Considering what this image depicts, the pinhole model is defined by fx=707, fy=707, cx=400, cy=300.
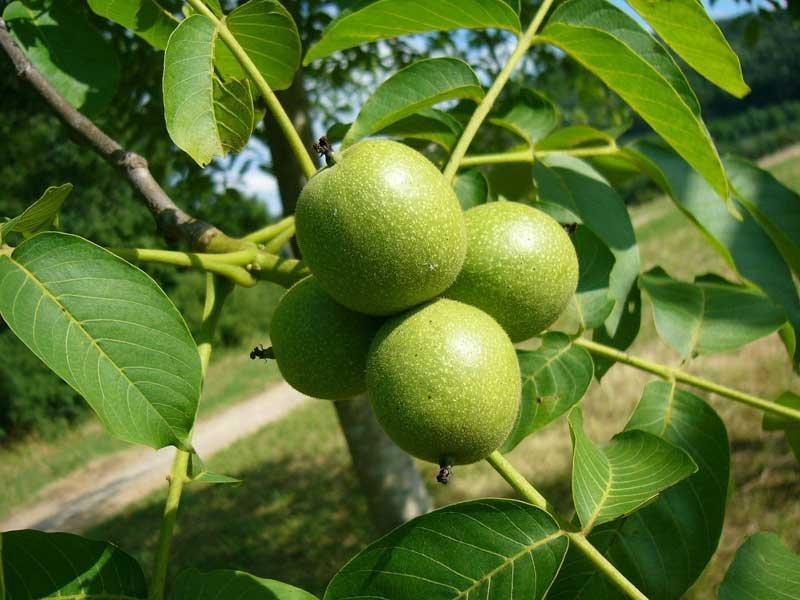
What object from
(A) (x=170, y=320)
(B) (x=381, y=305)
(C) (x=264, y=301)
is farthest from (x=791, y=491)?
(C) (x=264, y=301)

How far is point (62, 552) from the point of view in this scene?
115 cm

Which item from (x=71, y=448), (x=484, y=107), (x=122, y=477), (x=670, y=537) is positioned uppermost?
(x=484, y=107)

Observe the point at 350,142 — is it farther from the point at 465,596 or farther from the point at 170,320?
the point at 465,596

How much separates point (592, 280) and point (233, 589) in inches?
39.7

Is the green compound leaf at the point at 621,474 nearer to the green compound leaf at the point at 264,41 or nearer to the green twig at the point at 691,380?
the green twig at the point at 691,380

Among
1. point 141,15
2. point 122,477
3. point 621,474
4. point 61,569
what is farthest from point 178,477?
point 122,477

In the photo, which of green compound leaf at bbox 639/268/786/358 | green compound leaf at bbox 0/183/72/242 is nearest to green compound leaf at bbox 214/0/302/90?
green compound leaf at bbox 0/183/72/242

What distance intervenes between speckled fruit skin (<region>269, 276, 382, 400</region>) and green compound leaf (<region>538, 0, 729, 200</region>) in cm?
66

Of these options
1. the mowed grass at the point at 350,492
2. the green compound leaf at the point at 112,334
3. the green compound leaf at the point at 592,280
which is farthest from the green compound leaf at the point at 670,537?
the mowed grass at the point at 350,492

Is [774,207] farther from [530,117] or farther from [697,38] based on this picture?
[530,117]

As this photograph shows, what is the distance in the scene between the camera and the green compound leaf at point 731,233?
1645mm

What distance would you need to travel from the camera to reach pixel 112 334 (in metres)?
1.08

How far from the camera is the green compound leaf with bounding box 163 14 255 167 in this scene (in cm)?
128

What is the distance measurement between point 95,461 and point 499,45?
27.8 ft
